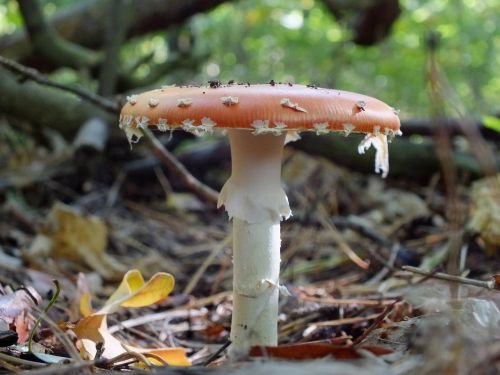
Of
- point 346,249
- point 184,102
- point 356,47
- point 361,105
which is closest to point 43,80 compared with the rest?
point 184,102

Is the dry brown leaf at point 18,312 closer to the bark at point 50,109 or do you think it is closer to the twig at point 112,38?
the bark at point 50,109

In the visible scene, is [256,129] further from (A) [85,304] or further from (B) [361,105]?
(A) [85,304]

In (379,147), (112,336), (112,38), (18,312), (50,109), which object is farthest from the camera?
(112,38)

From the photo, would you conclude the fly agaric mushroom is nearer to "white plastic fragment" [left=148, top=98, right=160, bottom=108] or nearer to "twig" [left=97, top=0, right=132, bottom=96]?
"white plastic fragment" [left=148, top=98, right=160, bottom=108]

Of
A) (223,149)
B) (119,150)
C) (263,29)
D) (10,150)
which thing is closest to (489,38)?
(263,29)

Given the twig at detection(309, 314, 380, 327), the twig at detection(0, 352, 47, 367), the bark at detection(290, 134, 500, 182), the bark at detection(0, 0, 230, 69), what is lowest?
the twig at detection(309, 314, 380, 327)

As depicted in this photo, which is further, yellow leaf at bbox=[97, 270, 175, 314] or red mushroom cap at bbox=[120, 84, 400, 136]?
yellow leaf at bbox=[97, 270, 175, 314]

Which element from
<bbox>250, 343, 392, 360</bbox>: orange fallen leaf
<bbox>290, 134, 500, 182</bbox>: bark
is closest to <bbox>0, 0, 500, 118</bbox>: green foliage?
<bbox>290, 134, 500, 182</bbox>: bark

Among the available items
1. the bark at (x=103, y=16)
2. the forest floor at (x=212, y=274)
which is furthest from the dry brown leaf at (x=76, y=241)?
the bark at (x=103, y=16)
